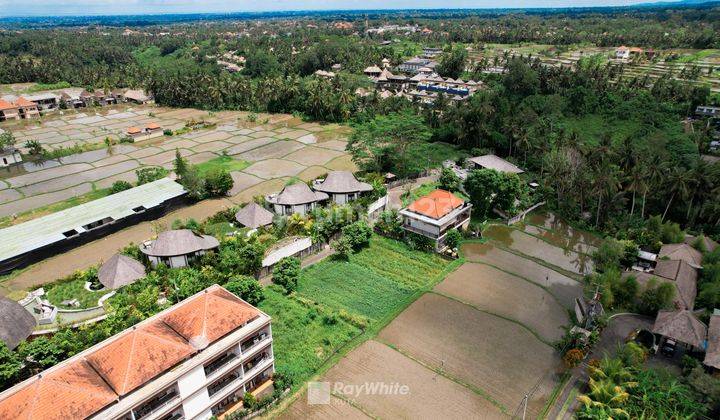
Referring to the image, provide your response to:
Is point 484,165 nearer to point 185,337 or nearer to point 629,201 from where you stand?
point 629,201

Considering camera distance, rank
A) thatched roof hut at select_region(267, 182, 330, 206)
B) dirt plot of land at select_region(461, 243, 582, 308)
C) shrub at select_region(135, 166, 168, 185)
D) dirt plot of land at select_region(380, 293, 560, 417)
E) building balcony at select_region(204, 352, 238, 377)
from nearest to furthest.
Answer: building balcony at select_region(204, 352, 238, 377) → dirt plot of land at select_region(380, 293, 560, 417) → dirt plot of land at select_region(461, 243, 582, 308) → thatched roof hut at select_region(267, 182, 330, 206) → shrub at select_region(135, 166, 168, 185)

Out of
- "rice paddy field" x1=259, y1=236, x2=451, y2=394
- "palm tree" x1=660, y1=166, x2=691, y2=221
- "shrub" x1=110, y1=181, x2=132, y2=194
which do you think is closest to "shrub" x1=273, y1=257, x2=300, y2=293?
"rice paddy field" x1=259, y1=236, x2=451, y2=394

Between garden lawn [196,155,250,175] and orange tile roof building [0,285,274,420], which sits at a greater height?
orange tile roof building [0,285,274,420]

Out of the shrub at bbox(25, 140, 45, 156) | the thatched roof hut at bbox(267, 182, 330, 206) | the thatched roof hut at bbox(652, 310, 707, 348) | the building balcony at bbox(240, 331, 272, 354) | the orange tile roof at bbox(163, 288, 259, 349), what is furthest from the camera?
the shrub at bbox(25, 140, 45, 156)

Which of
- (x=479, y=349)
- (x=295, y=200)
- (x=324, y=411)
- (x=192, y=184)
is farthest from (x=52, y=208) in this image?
(x=479, y=349)

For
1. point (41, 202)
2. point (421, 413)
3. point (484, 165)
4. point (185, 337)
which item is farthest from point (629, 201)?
point (41, 202)

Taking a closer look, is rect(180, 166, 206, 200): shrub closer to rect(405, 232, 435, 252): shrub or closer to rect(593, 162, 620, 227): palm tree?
rect(405, 232, 435, 252): shrub

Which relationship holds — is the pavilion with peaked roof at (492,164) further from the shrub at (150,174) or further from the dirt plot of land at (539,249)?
the shrub at (150,174)
